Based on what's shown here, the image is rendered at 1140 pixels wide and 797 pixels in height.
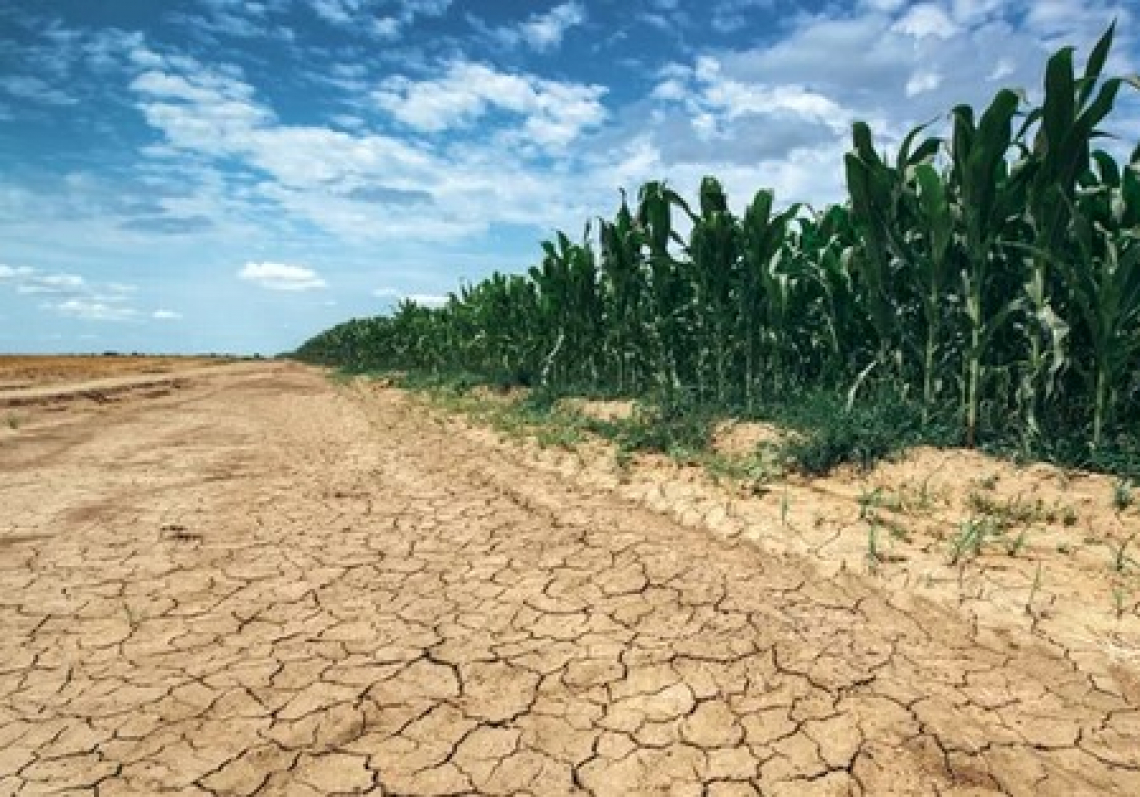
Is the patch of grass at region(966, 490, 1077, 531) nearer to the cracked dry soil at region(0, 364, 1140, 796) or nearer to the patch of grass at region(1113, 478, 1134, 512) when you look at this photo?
the patch of grass at region(1113, 478, 1134, 512)

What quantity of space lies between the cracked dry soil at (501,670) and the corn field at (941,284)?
1741 millimetres

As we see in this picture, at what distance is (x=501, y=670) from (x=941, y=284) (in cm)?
315

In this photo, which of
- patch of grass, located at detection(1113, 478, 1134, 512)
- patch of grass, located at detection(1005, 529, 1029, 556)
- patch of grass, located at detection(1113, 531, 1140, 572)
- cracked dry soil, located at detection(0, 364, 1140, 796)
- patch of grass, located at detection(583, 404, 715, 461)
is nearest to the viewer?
cracked dry soil, located at detection(0, 364, 1140, 796)

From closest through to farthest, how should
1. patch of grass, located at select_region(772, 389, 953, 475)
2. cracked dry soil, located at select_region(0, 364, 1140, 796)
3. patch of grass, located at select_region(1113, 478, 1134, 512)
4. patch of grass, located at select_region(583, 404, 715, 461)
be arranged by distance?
cracked dry soil, located at select_region(0, 364, 1140, 796)
patch of grass, located at select_region(1113, 478, 1134, 512)
patch of grass, located at select_region(772, 389, 953, 475)
patch of grass, located at select_region(583, 404, 715, 461)

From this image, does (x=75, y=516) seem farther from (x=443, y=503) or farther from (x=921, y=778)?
(x=921, y=778)

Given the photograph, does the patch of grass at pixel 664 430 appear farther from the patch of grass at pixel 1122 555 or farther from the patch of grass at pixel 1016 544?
the patch of grass at pixel 1122 555

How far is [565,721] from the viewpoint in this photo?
1.99m

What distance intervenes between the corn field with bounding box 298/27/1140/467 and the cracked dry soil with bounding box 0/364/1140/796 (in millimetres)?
1741

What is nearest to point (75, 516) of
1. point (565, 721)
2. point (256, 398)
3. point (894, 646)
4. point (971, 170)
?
point (565, 721)

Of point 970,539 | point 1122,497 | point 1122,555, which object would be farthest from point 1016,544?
point 1122,497

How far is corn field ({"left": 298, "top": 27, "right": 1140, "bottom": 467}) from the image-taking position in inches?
137

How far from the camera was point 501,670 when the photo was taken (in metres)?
2.27

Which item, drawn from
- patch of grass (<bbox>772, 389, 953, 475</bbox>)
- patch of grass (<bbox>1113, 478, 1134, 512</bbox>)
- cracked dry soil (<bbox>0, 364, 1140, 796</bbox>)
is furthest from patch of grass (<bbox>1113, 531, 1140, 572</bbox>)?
patch of grass (<bbox>772, 389, 953, 475</bbox>)

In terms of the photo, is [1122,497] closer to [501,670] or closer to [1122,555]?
[1122,555]
